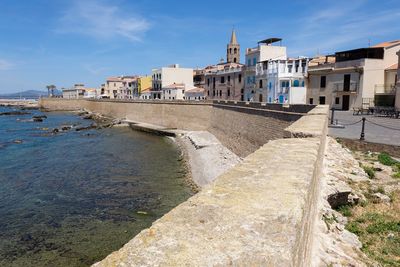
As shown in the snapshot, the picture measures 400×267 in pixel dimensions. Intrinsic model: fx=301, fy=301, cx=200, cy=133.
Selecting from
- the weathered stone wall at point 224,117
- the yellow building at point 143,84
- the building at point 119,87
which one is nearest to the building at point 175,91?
the weathered stone wall at point 224,117

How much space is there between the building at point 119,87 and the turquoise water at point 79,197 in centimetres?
6270

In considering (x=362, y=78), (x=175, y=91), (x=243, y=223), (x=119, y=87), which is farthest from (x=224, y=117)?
(x=119, y=87)

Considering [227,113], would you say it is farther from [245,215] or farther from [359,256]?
[245,215]

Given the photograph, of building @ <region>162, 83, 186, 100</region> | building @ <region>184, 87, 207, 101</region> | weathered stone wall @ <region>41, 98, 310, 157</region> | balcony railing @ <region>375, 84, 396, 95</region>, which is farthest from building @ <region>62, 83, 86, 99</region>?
balcony railing @ <region>375, 84, 396, 95</region>

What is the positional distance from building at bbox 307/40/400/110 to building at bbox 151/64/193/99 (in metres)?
38.7

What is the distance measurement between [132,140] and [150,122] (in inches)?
542

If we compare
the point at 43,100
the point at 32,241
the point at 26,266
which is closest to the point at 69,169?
the point at 32,241

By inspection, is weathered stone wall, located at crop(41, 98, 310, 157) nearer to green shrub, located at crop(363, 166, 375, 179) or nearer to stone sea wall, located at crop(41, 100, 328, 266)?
green shrub, located at crop(363, 166, 375, 179)

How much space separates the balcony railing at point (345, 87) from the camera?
112 ft

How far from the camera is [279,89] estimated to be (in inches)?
1559

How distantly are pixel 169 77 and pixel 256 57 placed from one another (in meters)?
30.1

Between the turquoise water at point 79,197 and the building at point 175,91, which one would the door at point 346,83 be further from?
the building at point 175,91

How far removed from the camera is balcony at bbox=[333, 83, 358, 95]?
3409cm

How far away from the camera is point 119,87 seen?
3885 inches
